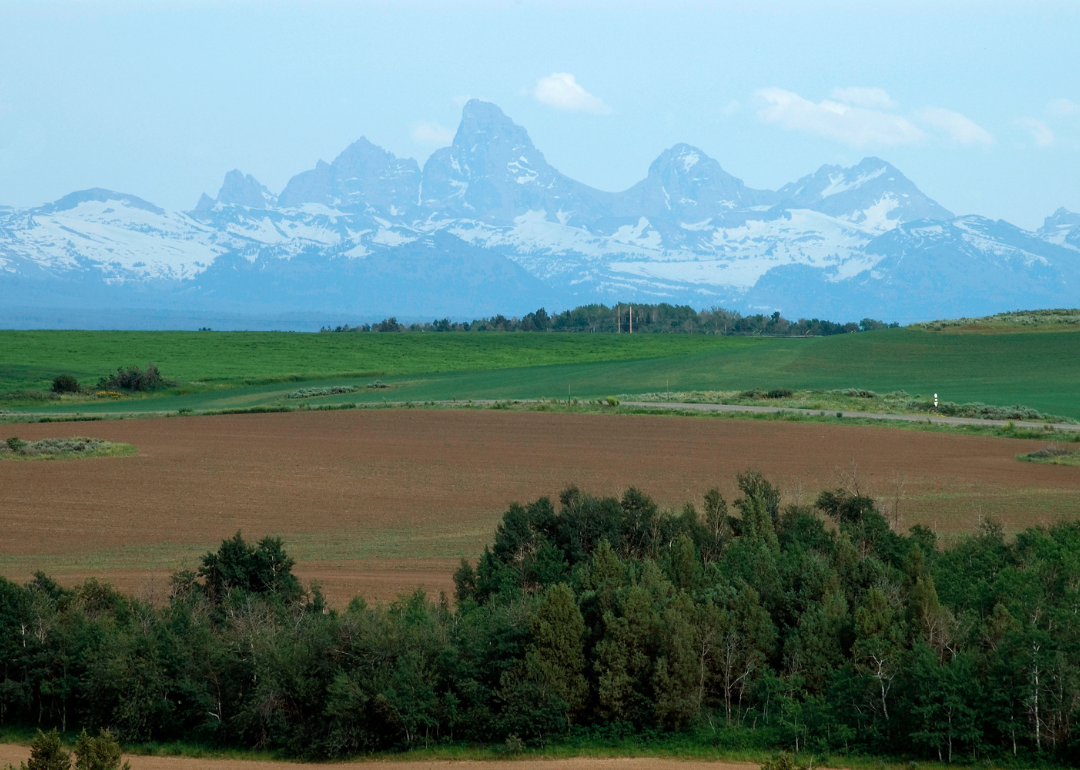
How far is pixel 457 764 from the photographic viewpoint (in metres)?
17.9

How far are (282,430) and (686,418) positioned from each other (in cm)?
2218

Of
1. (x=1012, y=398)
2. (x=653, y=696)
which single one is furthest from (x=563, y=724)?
(x=1012, y=398)

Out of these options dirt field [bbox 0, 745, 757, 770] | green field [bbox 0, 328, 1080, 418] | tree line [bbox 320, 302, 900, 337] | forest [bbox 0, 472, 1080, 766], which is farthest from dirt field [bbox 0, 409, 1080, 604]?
tree line [bbox 320, 302, 900, 337]

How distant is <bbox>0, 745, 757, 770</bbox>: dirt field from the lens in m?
17.3

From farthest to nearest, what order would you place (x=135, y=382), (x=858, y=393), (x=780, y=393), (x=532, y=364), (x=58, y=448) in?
(x=532, y=364)
(x=135, y=382)
(x=780, y=393)
(x=858, y=393)
(x=58, y=448)

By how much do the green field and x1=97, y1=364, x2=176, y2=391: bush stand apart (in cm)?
221

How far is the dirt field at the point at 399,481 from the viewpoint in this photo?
102ft

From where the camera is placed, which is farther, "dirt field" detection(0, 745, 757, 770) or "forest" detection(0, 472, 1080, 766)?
"forest" detection(0, 472, 1080, 766)

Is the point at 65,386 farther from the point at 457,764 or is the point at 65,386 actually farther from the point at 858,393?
the point at 457,764

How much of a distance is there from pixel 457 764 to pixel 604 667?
2.96 metres

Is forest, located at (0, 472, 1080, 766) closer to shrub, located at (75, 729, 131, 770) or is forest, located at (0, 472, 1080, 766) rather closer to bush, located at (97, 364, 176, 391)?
shrub, located at (75, 729, 131, 770)

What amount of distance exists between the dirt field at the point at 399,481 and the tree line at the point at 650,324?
10222 centimetres

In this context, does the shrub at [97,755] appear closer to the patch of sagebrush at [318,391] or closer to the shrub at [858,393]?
the shrub at [858,393]

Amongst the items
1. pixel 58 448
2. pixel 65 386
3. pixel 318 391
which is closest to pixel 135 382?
pixel 65 386
